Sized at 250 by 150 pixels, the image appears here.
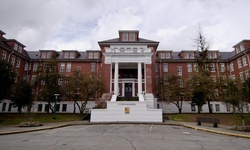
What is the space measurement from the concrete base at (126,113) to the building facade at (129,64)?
4.56 meters

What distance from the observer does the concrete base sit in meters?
20.9

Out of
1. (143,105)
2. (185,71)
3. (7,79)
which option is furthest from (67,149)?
(185,71)

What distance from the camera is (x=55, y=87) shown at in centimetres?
2781

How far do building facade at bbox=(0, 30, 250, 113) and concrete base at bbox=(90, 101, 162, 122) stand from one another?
4555 mm

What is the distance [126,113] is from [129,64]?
11.1 meters

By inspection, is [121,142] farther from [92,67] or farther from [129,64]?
[92,67]

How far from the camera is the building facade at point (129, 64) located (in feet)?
91.0

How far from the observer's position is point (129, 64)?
29953 mm

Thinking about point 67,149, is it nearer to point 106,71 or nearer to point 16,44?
point 106,71

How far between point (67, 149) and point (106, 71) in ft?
72.9

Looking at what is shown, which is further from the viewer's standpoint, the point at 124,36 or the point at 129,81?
the point at 124,36

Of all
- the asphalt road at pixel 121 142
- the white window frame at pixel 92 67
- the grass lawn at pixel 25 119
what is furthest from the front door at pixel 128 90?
the asphalt road at pixel 121 142

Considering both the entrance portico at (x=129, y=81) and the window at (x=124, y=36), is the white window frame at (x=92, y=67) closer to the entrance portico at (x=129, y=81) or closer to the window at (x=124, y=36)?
the entrance portico at (x=129, y=81)

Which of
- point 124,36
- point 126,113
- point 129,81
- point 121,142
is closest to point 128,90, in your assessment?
point 129,81
